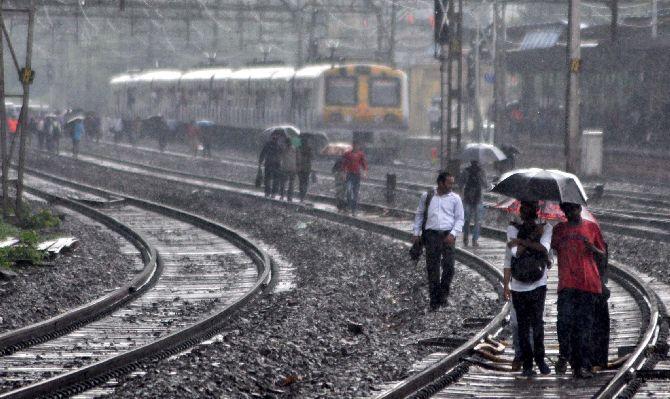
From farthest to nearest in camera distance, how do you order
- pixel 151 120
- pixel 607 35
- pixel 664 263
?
pixel 151 120 → pixel 607 35 → pixel 664 263

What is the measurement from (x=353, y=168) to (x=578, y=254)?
15387 millimetres

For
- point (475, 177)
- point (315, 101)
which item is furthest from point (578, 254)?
point (315, 101)

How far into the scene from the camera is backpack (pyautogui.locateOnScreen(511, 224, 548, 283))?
941 cm

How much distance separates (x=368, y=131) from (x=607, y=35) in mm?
8345

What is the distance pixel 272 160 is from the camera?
94.9ft

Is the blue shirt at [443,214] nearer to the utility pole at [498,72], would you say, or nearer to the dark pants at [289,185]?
the dark pants at [289,185]

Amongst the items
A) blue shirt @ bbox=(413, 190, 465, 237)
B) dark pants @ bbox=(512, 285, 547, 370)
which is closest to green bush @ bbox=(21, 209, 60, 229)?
blue shirt @ bbox=(413, 190, 465, 237)

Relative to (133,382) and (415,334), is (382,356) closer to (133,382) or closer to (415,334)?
(415,334)

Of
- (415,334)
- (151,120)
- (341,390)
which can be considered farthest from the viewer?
(151,120)

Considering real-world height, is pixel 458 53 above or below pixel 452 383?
above

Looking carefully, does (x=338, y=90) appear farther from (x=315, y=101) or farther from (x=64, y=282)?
(x=64, y=282)

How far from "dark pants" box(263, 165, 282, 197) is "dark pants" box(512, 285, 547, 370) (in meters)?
19.7

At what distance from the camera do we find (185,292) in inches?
613

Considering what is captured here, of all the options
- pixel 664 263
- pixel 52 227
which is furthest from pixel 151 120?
pixel 664 263
